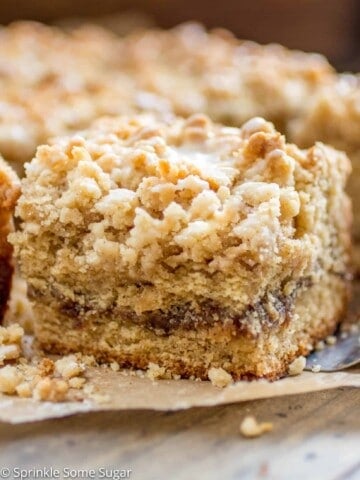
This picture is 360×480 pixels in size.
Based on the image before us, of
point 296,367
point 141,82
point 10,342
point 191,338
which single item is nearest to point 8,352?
point 10,342

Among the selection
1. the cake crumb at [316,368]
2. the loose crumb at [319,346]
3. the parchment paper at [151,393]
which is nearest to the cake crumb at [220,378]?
the parchment paper at [151,393]

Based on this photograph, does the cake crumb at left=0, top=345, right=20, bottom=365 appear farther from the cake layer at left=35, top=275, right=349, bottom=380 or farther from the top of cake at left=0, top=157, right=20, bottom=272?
the top of cake at left=0, top=157, right=20, bottom=272

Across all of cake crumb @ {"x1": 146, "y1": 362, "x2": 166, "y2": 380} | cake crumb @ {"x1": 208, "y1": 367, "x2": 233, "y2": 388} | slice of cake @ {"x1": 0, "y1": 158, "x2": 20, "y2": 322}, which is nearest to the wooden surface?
cake crumb @ {"x1": 208, "y1": 367, "x2": 233, "y2": 388}

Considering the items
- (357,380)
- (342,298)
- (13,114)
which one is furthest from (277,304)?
(13,114)

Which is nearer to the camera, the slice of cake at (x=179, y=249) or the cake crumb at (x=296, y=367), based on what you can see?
the slice of cake at (x=179, y=249)

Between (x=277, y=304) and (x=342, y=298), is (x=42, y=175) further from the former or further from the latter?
(x=342, y=298)

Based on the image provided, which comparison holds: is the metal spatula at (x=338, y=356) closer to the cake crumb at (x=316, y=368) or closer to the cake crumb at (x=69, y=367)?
the cake crumb at (x=316, y=368)
